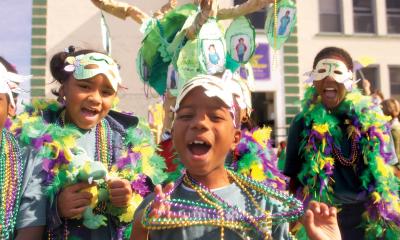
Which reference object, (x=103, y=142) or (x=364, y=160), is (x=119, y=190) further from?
(x=364, y=160)

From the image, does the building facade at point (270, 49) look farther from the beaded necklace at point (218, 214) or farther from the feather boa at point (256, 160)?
the beaded necklace at point (218, 214)

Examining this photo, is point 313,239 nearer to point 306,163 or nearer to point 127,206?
point 127,206

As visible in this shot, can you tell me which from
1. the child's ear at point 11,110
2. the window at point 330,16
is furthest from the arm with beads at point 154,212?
the window at point 330,16

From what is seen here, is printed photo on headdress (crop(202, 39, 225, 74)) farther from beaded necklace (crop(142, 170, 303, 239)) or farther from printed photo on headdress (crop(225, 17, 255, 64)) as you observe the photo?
beaded necklace (crop(142, 170, 303, 239))

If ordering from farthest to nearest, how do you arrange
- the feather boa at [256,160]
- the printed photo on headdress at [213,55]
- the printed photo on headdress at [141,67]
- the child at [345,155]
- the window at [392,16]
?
1. the window at [392,16]
2. the printed photo on headdress at [141,67]
3. the printed photo on headdress at [213,55]
4. the child at [345,155]
5. the feather boa at [256,160]

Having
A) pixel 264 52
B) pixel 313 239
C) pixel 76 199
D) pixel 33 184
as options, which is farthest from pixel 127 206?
pixel 264 52

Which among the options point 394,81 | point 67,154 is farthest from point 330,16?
point 67,154

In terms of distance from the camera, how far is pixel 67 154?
6.65 ft

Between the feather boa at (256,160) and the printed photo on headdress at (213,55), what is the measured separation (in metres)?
0.91

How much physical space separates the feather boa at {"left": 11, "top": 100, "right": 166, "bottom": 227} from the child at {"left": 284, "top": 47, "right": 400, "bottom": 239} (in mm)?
1325

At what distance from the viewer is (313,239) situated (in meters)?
1.46

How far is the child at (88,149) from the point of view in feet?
6.48

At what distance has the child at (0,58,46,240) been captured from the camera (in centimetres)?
184

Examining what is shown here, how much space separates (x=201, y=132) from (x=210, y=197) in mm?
226
